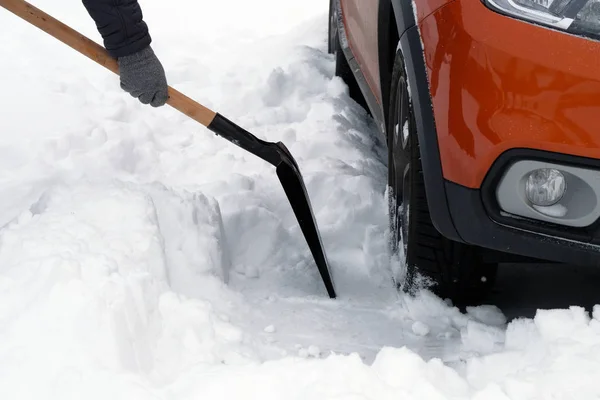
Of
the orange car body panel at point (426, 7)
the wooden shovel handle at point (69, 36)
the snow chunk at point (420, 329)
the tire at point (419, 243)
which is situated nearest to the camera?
the orange car body panel at point (426, 7)

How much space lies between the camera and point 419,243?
209cm

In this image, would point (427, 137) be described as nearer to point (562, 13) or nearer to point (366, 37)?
point (562, 13)

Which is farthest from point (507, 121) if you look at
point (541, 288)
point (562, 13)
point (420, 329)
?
point (541, 288)

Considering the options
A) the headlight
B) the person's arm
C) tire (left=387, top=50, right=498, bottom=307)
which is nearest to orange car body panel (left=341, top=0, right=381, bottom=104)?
tire (left=387, top=50, right=498, bottom=307)

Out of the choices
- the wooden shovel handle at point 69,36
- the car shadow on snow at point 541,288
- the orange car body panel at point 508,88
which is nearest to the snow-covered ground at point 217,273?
the car shadow on snow at point 541,288

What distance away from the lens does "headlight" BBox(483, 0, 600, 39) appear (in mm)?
1521

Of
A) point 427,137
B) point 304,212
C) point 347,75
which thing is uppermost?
point 427,137

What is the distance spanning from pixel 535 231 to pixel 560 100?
325 mm

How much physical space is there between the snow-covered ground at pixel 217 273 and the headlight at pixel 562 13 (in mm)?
655

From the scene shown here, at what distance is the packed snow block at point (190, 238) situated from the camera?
2.24 meters

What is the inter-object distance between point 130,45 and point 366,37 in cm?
94

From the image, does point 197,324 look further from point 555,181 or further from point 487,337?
point 555,181

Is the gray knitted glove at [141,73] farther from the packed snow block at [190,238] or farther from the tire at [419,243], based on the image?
the tire at [419,243]

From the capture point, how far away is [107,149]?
3510mm
